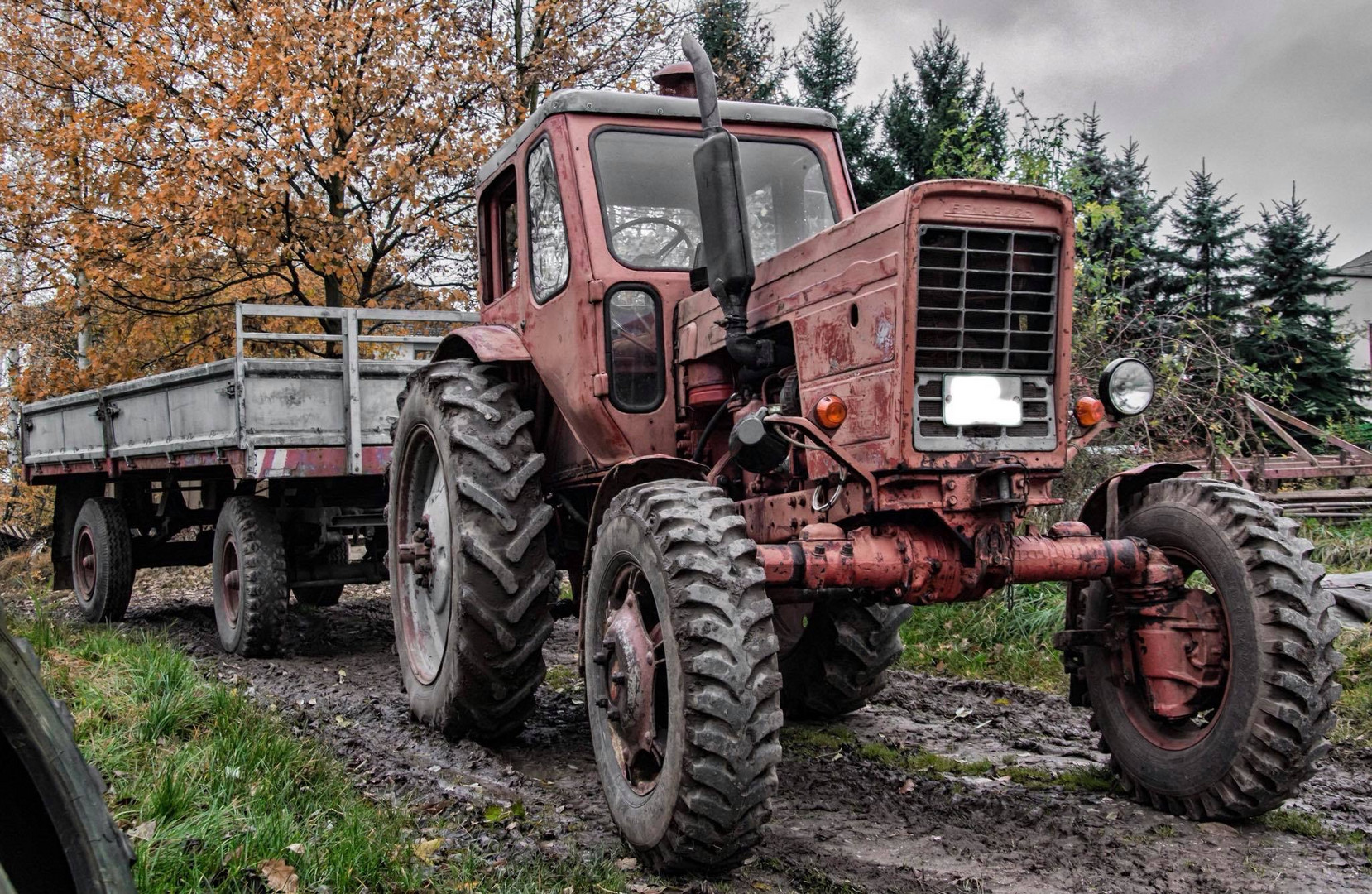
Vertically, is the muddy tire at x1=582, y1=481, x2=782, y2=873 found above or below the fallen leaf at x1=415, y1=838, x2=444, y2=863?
above

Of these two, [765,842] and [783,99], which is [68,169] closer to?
[765,842]

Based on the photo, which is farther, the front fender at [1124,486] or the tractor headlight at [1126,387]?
the front fender at [1124,486]

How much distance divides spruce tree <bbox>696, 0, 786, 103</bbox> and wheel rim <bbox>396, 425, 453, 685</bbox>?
254 inches

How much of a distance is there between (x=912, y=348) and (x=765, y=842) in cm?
172

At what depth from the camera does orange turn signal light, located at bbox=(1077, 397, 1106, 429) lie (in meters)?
4.44

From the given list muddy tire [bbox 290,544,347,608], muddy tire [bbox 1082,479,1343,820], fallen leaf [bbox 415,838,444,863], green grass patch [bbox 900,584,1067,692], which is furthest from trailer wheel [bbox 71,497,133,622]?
muddy tire [bbox 1082,479,1343,820]

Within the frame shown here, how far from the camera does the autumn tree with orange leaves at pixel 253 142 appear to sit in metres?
11.7

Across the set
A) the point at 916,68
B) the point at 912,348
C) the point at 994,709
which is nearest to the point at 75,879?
the point at 912,348

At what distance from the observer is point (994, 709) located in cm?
620

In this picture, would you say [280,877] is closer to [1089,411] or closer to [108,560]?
[1089,411]

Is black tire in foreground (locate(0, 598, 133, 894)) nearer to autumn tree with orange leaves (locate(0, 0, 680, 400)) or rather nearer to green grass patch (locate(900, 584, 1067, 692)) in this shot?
green grass patch (locate(900, 584, 1067, 692))

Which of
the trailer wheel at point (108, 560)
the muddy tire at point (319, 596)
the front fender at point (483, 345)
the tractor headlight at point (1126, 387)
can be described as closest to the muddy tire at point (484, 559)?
the front fender at point (483, 345)

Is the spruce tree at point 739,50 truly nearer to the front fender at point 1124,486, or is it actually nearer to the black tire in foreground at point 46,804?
the front fender at point 1124,486

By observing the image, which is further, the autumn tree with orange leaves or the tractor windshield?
the autumn tree with orange leaves
